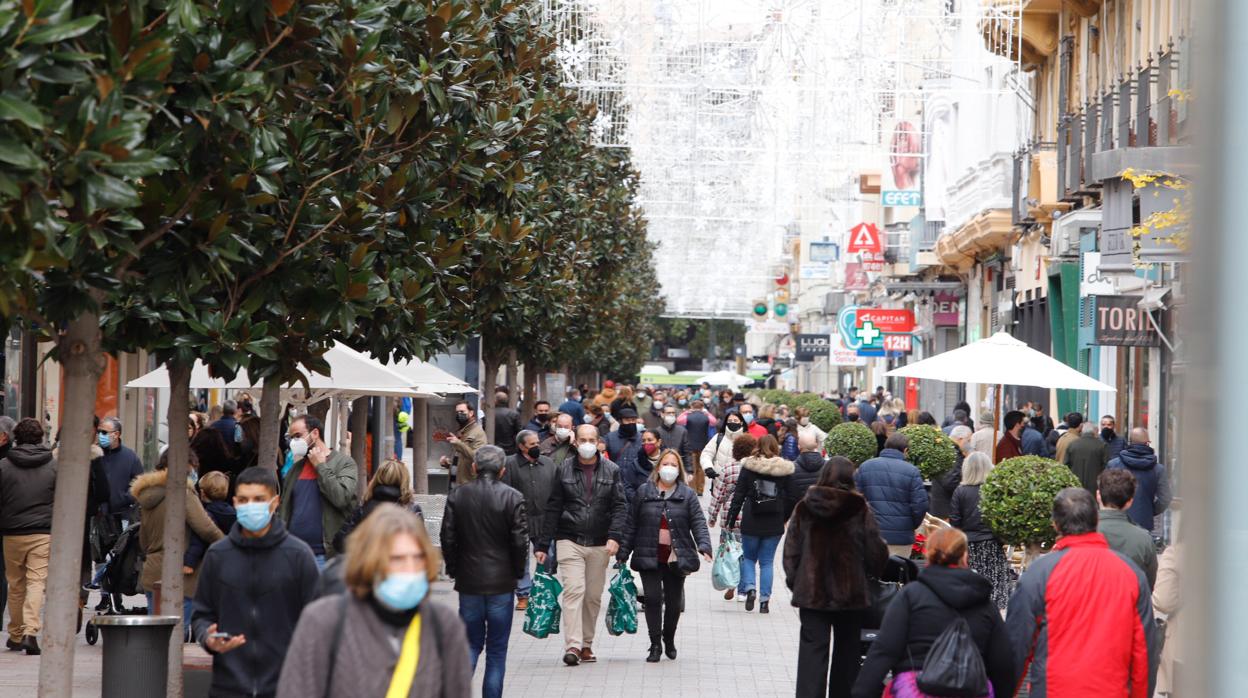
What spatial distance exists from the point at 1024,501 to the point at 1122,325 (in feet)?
37.1

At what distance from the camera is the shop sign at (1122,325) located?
23.0 metres

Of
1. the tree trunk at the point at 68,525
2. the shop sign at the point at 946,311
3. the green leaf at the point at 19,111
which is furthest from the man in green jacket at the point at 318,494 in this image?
the shop sign at the point at 946,311

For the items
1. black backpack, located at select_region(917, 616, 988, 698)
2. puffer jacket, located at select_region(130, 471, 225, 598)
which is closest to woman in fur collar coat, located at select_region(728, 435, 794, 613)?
puffer jacket, located at select_region(130, 471, 225, 598)

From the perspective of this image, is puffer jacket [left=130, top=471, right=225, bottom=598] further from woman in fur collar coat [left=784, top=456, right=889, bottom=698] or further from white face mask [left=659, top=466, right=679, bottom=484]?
woman in fur collar coat [left=784, top=456, right=889, bottom=698]

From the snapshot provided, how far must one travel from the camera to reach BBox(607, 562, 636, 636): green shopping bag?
13.7m

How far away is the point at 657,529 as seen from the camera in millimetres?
13633

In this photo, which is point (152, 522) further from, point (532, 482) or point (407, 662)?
point (407, 662)

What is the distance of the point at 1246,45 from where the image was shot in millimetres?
1606

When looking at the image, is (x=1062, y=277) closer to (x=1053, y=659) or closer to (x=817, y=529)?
(x=817, y=529)

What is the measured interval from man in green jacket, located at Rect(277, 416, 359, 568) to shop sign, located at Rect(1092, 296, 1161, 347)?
1380 centimetres

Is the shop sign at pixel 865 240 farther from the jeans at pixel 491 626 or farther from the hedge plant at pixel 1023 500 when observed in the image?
the jeans at pixel 491 626

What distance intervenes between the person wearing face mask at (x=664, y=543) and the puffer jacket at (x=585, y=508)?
0.53 ft

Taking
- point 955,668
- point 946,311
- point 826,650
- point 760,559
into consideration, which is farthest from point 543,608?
point 946,311

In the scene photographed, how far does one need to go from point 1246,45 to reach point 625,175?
105 ft
